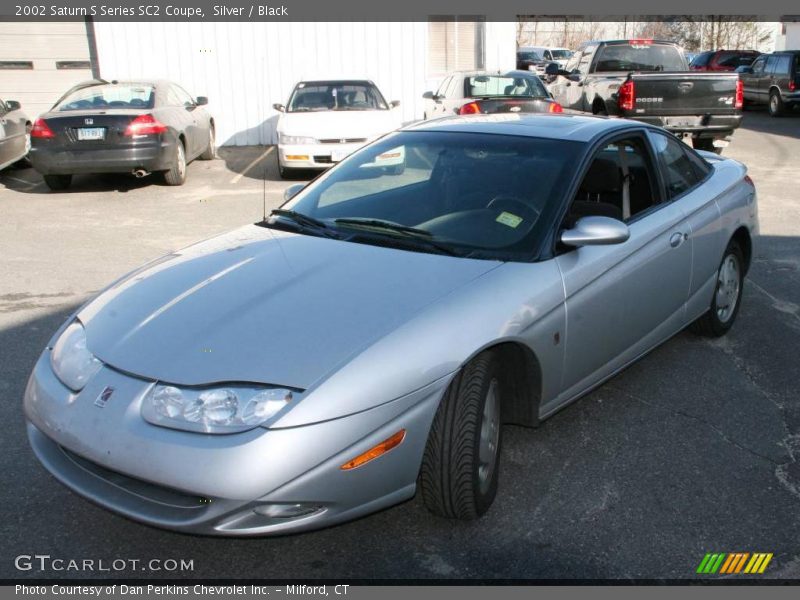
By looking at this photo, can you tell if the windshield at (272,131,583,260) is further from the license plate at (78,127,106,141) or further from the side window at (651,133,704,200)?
the license plate at (78,127,106,141)

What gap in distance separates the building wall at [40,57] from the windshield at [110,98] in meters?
4.35

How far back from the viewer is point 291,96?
1317 cm

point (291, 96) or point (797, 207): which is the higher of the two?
point (291, 96)

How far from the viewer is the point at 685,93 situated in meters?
12.9

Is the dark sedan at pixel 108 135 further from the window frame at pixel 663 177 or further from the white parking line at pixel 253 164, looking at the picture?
the window frame at pixel 663 177

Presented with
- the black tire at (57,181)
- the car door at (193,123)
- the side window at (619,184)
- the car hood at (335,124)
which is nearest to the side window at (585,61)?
the car hood at (335,124)

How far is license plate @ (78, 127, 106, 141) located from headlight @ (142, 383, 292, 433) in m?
9.18

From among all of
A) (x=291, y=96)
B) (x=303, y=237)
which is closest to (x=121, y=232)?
(x=291, y=96)

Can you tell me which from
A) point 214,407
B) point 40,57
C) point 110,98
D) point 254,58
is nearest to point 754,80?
point 254,58

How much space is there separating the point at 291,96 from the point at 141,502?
11048mm

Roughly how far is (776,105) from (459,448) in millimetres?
22453

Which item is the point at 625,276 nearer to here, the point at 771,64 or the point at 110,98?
the point at 110,98

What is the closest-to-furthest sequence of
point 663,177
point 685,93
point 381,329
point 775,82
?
1. point 381,329
2. point 663,177
3. point 685,93
4. point 775,82

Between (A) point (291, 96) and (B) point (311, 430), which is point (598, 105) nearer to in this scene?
(A) point (291, 96)
